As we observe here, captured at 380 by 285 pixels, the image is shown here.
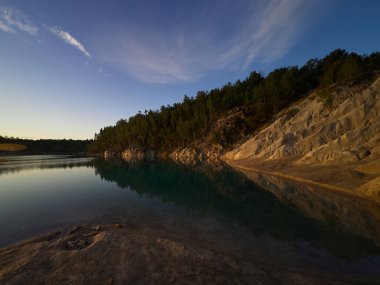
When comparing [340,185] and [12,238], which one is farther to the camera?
[340,185]

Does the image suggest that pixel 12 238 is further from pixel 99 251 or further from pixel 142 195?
pixel 142 195

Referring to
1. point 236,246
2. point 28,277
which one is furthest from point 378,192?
point 28,277

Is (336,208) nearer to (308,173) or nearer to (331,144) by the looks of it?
(308,173)

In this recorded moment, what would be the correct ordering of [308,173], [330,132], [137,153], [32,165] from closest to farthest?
[308,173] → [330,132] → [32,165] → [137,153]

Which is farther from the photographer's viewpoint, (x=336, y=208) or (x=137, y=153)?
(x=137, y=153)

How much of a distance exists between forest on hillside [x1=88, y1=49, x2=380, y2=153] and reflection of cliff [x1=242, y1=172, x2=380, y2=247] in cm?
4802

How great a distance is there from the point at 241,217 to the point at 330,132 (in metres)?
34.8

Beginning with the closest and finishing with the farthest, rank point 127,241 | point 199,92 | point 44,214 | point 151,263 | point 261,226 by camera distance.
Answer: point 151,263 → point 127,241 → point 261,226 → point 44,214 → point 199,92

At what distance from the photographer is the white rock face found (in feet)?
118

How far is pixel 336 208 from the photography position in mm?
22656

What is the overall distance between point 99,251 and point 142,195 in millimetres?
19935

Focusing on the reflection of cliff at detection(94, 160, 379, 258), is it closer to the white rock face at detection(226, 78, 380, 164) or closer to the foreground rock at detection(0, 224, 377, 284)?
the foreground rock at detection(0, 224, 377, 284)

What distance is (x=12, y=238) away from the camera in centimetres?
1661

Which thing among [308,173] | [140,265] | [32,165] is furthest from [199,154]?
Answer: [140,265]
